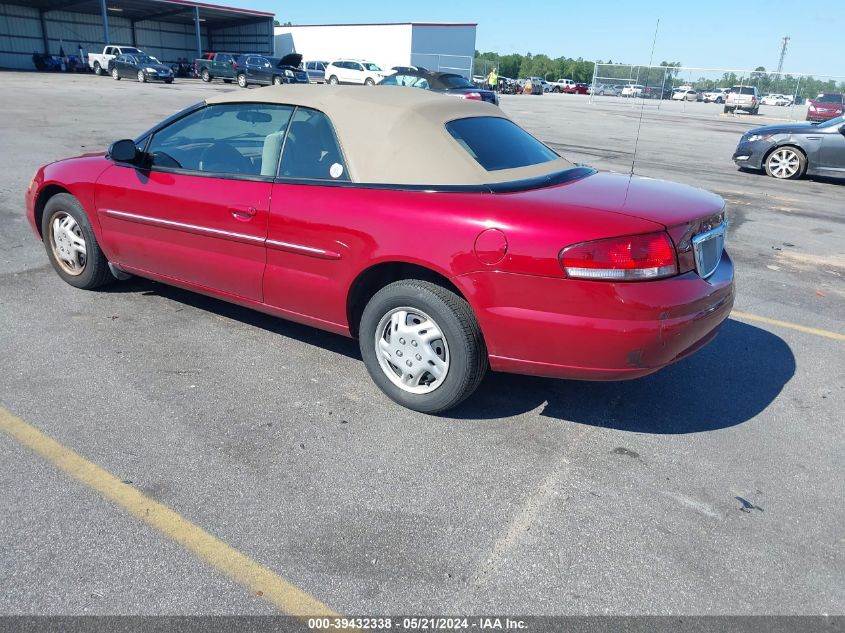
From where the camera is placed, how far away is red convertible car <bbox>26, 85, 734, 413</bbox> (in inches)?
120

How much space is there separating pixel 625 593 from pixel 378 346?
1.78 m

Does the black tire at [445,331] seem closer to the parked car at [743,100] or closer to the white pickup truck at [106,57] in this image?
the parked car at [743,100]

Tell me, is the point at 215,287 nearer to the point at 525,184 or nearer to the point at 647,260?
the point at 525,184

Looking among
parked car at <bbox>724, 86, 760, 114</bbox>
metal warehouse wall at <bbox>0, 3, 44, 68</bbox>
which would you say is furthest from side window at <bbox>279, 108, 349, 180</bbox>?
metal warehouse wall at <bbox>0, 3, 44, 68</bbox>

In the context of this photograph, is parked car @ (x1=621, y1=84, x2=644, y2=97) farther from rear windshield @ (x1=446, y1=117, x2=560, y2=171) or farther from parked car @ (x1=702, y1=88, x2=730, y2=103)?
rear windshield @ (x1=446, y1=117, x2=560, y2=171)

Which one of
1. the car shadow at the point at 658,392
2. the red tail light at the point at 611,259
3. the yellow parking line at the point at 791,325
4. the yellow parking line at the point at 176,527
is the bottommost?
the yellow parking line at the point at 176,527

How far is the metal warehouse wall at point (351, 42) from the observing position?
5775cm

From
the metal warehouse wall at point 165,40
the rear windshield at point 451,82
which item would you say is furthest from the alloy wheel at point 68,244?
the metal warehouse wall at point 165,40

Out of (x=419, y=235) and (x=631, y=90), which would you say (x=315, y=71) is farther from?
(x=419, y=235)

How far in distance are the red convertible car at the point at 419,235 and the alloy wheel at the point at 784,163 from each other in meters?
10.8

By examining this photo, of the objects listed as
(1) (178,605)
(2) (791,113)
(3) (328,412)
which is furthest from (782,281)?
(2) (791,113)

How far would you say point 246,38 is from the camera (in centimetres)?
5981

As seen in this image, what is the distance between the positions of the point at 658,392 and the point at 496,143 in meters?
1.75

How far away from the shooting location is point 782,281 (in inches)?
246
